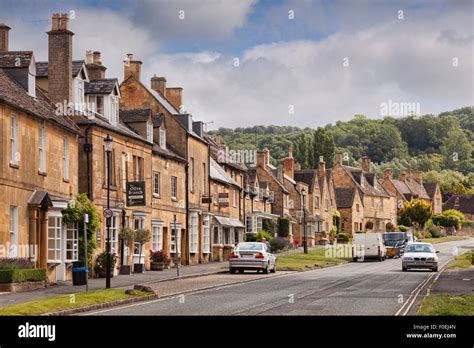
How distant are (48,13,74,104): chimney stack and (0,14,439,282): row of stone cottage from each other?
0.05 meters

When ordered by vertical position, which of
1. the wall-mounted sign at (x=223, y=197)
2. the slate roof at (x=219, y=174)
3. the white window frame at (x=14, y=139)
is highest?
the slate roof at (x=219, y=174)

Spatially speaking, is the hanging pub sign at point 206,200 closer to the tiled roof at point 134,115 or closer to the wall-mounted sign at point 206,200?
the wall-mounted sign at point 206,200

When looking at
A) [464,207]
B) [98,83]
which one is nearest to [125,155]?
[98,83]

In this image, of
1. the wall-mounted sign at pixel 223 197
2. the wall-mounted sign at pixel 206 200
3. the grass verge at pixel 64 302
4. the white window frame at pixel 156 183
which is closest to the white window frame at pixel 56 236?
the grass verge at pixel 64 302

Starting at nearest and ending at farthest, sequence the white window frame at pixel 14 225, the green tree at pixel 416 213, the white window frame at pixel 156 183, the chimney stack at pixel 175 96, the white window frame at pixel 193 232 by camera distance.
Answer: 1. the white window frame at pixel 14 225
2. the white window frame at pixel 156 183
3. the white window frame at pixel 193 232
4. the chimney stack at pixel 175 96
5. the green tree at pixel 416 213

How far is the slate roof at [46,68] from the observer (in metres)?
→ 42.7

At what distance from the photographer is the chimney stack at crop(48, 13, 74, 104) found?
41469 mm

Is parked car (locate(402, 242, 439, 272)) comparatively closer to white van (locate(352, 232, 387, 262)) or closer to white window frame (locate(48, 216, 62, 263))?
white van (locate(352, 232, 387, 262))

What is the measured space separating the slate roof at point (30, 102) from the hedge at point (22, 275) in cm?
617

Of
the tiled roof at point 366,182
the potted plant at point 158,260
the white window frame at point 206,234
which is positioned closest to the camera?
the potted plant at point 158,260

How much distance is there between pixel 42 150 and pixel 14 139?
3168mm

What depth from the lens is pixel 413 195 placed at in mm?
155750

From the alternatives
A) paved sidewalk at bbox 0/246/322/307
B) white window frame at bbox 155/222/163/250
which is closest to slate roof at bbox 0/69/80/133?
paved sidewalk at bbox 0/246/322/307
